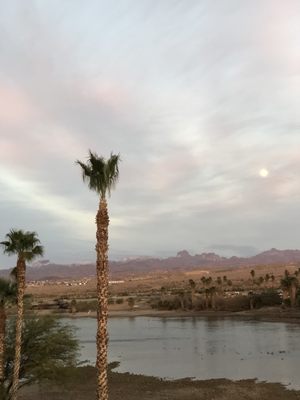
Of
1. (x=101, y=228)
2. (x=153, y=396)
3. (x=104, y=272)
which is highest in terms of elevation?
(x=101, y=228)

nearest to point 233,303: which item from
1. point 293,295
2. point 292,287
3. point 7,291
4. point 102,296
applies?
point 293,295

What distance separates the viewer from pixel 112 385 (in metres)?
47.6

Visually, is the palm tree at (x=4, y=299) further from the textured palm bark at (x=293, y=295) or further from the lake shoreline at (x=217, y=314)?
the textured palm bark at (x=293, y=295)

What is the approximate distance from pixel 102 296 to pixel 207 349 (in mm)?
50753

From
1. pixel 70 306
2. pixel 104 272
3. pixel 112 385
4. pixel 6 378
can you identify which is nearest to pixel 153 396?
pixel 112 385

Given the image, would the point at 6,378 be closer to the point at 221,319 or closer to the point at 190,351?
the point at 190,351

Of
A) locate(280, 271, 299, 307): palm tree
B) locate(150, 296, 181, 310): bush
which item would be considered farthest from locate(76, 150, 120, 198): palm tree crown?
locate(150, 296, 181, 310): bush

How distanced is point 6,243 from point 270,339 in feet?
181

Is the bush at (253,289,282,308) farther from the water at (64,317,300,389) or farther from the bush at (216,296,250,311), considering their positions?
the water at (64,317,300,389)

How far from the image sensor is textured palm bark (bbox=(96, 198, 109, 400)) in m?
21.5

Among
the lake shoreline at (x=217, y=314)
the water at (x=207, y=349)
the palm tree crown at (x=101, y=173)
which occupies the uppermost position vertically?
the palm tree crown at (x=101, y=173)

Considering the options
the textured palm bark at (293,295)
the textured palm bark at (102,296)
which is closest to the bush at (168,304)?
the textured palm bark at (293,295)

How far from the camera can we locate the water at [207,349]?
2073 inches

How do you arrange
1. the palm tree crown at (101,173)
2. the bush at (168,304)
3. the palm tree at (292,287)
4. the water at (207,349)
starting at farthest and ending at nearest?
the bush at (168,304) < the palm tree at (292,287) < the water at (207,349) < the palm tree crown at (101,173)
